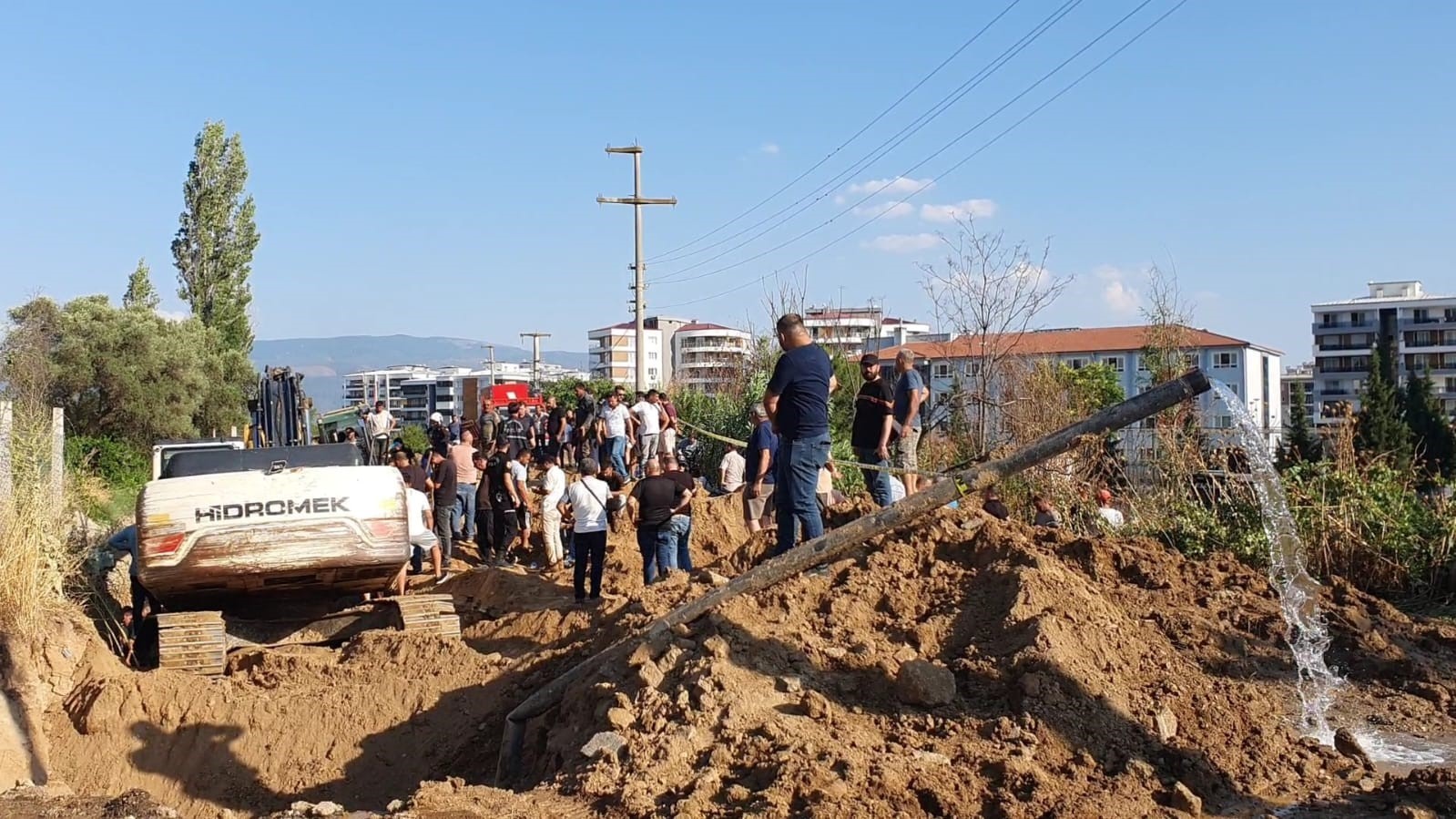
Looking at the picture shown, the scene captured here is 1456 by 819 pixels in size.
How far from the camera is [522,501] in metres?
16.6

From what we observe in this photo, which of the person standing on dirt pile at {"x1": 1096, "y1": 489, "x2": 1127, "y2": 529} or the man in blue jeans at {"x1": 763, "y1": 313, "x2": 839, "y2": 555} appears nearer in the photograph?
the man in blue jeans at {"x1": 763, "y1": 313, "x2": 839, "y2": 555}

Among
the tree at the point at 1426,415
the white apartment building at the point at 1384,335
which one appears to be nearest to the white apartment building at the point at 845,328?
the tree at the point at 1426,415

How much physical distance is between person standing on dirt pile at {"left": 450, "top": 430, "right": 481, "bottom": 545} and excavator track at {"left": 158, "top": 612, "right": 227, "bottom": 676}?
5554 mm

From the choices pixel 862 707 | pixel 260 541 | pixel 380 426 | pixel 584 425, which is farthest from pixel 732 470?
pixel 862 707

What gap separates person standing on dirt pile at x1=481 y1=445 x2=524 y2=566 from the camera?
16344 mm

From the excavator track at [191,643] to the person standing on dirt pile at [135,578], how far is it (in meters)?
0.54

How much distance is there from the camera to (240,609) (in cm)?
1219

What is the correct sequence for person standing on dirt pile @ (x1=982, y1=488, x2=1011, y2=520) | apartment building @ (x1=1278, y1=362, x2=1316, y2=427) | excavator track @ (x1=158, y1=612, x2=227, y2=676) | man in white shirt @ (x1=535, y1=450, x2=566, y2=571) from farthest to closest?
1. apartment building @ (x1=1278, y1=362, x2=1316, y2=427)
2. man in white shirt @ (x1=535, y1=450, x2=566, y2=571)
3. person standing on dirt pile @ (x1=982, y1=488, x2=1011, y2=520)
4. excavator track @ (x1=158, y1=612, x2=227, y2=676)

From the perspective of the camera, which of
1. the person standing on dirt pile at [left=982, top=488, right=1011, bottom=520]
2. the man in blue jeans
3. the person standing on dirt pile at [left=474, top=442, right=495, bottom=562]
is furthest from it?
the person standing on dirt pile at [left=474, top=442, right=495, bottom=562]

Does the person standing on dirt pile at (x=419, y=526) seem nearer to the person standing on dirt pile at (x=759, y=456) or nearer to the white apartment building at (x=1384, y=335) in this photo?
the person standing on dirt pile at (x=759, y=456)

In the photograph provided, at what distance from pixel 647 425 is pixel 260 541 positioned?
942 centimetres

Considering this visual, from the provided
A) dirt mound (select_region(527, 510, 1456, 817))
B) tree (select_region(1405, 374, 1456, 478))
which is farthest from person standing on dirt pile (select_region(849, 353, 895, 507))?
tree (select_region(1405, 374, 1456, 478))

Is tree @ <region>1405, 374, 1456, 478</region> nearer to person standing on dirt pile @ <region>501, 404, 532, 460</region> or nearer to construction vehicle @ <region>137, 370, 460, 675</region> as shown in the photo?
person standing on dirt pile @ <region>501, 404, 532, 460</region>

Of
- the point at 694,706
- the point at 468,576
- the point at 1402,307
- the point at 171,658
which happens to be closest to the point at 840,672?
the point at 694,706
